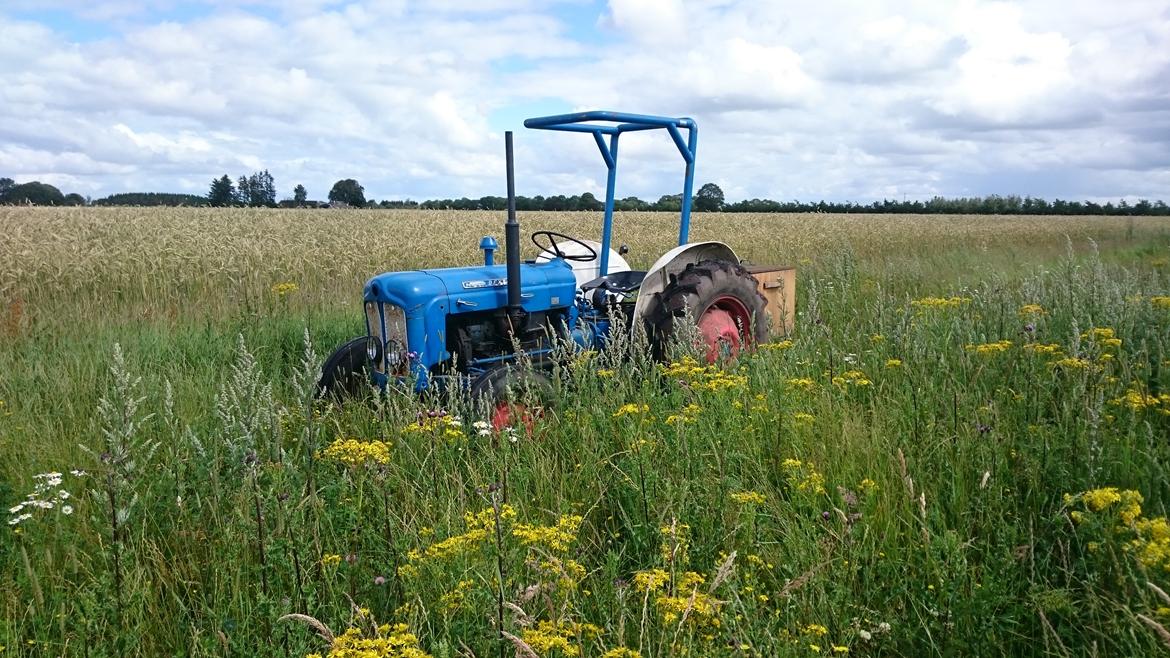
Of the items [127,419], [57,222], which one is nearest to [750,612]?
[127,419]

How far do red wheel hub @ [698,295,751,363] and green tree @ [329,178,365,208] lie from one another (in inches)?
1247

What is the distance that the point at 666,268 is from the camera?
5.22 meters

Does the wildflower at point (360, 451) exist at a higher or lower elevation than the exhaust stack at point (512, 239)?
lower

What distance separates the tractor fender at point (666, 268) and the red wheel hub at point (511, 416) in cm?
109

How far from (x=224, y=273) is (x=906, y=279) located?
335 inches

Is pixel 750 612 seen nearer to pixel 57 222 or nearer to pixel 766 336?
pixel 766 336

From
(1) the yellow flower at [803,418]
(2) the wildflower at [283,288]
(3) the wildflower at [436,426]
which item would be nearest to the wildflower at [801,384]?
(1) the yellow flower at [803,418]

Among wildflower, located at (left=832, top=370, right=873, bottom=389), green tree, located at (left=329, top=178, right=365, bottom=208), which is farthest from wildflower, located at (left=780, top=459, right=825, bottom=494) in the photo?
green tree, located at (left=329, top=178, right=365, bottom=208)

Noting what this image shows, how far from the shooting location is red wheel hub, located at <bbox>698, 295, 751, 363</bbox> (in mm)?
5043

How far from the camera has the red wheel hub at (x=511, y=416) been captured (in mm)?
3613

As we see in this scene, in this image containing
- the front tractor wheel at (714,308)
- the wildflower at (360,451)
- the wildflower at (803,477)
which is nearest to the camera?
the wildflower at (360,451)

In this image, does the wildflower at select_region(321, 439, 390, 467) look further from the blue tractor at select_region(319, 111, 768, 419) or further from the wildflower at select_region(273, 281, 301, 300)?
the wildflower at select_region(273, 281, 301, 300)

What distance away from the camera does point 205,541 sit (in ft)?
9.46

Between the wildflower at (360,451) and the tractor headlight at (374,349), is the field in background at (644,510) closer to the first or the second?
the wildflower at (360,451)
